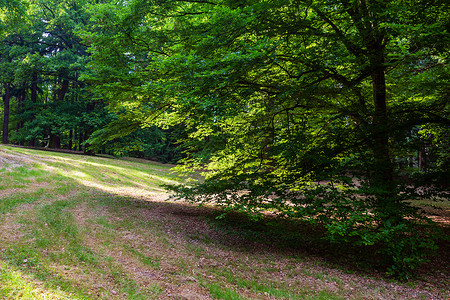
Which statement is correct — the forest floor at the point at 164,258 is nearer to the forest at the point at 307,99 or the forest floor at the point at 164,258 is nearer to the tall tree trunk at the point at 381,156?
the forest at the point at 307,99

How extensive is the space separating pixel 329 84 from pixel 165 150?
3201 centimetres

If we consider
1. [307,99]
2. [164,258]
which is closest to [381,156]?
[307,99]

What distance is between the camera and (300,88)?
6715 mm

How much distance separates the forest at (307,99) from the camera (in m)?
5.69

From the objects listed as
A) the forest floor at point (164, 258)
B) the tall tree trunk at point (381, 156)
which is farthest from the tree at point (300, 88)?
the forest floor at point (164, 258)

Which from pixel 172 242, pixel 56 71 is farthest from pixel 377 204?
pixel 56 71

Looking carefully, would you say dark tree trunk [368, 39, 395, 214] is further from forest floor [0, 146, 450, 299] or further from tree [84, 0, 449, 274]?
forest floor [0, 146, 450, 299]

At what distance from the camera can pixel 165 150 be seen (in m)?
38.0

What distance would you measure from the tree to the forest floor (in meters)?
0.91

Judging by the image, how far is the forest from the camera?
18.7 feet

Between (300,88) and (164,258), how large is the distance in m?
5.28

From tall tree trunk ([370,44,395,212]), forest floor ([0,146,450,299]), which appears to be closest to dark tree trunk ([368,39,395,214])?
tall tree trunk ([370,44,395,212])

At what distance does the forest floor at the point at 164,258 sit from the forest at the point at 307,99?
2.30ft

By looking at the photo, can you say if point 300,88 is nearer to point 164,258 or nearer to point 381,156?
point 381,156
